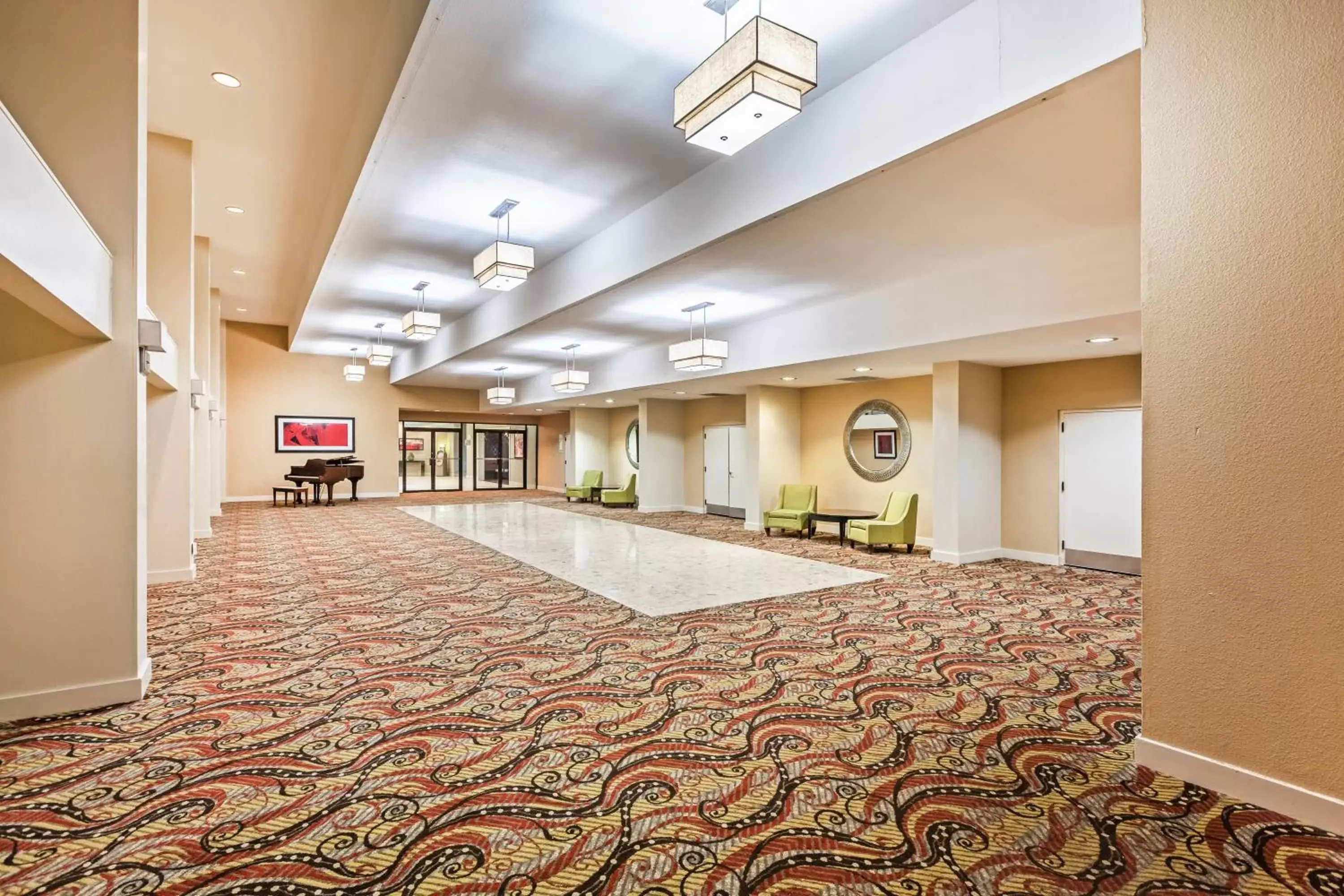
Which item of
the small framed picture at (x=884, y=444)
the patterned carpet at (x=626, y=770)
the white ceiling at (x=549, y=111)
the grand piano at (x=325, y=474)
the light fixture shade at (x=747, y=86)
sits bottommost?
the patterned carpet at (x=626, y=770)

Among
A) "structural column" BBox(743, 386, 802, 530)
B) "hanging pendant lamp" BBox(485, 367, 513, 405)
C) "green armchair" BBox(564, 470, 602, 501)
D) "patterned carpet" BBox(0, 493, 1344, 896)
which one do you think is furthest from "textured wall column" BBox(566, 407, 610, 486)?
"patterned carpet" BBox(0, 493, 1344, 896)

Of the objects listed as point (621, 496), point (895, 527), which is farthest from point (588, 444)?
point (895, 527)

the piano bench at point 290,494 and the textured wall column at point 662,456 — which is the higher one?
the textured wall column at point 662,456

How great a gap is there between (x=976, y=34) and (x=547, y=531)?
943cm

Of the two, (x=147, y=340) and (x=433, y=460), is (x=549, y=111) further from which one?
(x=433, y=460)

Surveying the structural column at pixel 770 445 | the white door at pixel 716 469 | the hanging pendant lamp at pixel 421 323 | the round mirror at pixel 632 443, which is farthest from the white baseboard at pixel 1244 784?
the round mirror at pixel 632 443

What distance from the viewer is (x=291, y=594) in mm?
6133

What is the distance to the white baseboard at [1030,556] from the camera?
335 inches

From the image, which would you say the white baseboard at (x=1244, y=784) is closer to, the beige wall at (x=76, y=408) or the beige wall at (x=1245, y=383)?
the beige wall at (x=1245, y=383)

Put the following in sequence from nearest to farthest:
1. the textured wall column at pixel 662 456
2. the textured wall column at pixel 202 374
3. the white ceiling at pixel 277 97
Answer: the white ceiling at pixel 277 97 < the textured wall column at pixel 202 374 < the textured wall column at pixel 662 456

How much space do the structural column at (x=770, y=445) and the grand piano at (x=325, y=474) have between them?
1001 centimetres

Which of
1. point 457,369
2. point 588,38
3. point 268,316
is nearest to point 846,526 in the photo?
point 588,38

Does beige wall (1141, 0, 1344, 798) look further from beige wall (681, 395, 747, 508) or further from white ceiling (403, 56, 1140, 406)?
beige wall (681, 395, 747, 508)

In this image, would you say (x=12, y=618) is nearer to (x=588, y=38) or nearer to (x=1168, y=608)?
(x=588, y=38)
